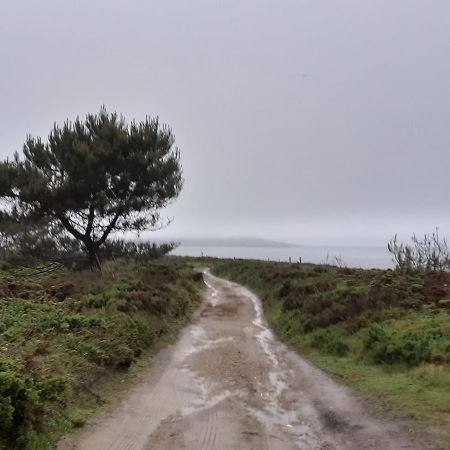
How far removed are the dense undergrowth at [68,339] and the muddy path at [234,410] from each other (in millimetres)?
590

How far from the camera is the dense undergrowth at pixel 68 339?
5.70m

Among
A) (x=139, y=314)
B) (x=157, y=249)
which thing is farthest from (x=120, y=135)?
(x=139, y=314)

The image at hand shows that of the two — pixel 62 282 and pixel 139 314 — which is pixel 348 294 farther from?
pixel 62 282

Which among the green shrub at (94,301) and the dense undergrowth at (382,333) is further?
the green shrub at (94,301)

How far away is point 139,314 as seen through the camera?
1384 centimetres

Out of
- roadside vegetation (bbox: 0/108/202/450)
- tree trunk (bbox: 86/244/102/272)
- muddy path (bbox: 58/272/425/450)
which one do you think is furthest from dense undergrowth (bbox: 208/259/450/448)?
tree trunk (bbox: 86/244/102/272)

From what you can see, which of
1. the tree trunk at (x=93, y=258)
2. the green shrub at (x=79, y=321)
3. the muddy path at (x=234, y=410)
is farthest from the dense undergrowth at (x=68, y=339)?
the tree trunk at (x=93, y=258)

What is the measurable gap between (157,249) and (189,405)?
17118 millimetres

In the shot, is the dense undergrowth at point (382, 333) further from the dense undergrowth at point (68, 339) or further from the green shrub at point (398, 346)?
the dense undergrowth at point (68, 339)

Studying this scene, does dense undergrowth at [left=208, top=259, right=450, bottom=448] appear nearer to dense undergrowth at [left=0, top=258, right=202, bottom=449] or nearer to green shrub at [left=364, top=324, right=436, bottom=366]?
green shrub at [left=364, top=324, right=436, bottom=366]

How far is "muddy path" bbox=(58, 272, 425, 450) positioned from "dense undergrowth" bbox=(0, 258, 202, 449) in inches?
23.2

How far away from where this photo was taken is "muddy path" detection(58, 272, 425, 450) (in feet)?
21.4

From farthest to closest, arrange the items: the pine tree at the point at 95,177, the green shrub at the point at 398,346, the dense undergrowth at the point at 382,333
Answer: the pine tree at the point at 95,177 < the green shrub at the point at 398,346 < the dense undergrowth at the point at 382,333

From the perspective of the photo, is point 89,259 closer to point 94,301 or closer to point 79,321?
point 94,301
